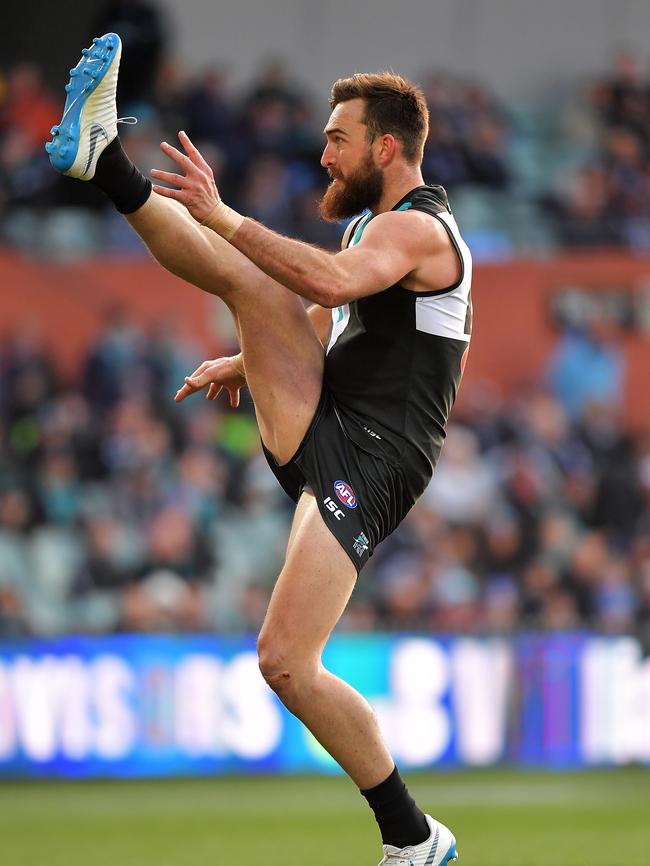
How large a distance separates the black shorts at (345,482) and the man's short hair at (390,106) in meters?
0.92

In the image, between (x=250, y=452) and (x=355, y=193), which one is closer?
(x=355, y=193)

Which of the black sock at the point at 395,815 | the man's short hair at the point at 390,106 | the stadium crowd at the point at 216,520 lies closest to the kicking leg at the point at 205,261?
→ the man's short hair at the point at 390,106

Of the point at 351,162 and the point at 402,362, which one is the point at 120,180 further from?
the point at 402,362

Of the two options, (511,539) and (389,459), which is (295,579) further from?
(511,539)

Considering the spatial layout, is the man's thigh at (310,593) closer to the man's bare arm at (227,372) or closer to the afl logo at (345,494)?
the afl logo at (345,494)

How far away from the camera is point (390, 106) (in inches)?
211

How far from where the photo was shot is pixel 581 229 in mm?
14539

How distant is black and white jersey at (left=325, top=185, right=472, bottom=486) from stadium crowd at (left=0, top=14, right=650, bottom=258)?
8.00m

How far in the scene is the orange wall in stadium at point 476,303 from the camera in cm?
1312

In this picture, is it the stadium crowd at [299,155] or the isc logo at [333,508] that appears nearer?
the isc logo at [333,508]

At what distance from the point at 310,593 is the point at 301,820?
16.3ft

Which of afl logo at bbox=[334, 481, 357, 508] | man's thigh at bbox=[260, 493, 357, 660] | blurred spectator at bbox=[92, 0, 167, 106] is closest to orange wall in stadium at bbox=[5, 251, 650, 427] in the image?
blurred spectator at bbox=[92, 0, 167, 106]

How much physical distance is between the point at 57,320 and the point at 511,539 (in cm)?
422

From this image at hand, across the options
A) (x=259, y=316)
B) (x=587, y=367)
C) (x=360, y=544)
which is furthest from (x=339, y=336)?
(x=587, y=367)
